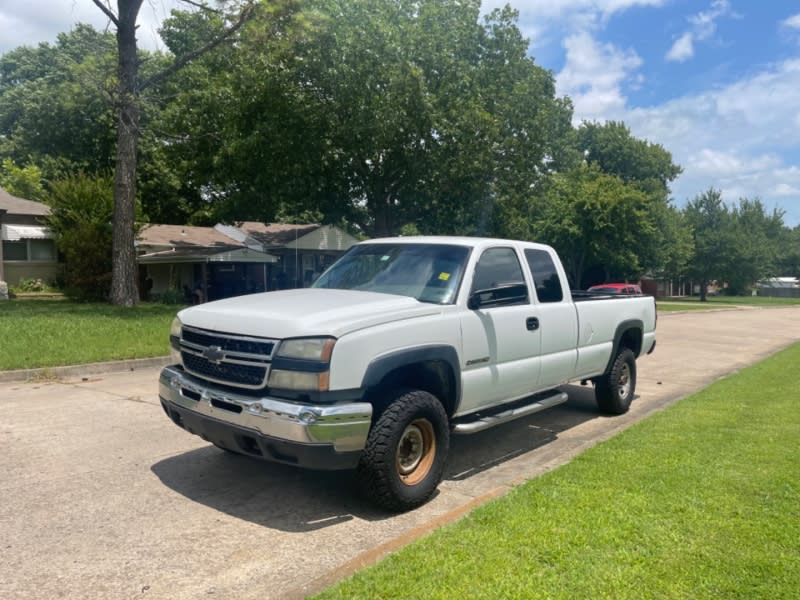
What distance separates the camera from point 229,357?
4.28 m

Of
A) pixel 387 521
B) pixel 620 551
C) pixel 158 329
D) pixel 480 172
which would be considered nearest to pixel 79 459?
pixel 387 521

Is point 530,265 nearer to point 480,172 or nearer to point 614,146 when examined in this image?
point 480,172

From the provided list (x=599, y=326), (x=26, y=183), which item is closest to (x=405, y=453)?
(x=599, y=326)

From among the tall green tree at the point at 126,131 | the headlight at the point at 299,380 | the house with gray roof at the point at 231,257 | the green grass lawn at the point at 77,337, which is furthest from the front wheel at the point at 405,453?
the house with gray roof at the point at 231,257

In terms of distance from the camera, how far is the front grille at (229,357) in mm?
4113

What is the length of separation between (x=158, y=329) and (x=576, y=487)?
11103mm

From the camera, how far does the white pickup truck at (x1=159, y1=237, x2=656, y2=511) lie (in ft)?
13.1

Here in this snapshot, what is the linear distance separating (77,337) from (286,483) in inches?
345

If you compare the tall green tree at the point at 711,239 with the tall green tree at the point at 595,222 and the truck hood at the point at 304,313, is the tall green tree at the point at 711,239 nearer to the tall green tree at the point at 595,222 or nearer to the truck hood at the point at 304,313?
the tall green tree at the point at 595,222

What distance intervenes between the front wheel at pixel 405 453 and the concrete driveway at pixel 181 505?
18 centimetres

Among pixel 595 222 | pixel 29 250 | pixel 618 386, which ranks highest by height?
pixel 595 222

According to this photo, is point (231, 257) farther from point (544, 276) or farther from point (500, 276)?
point (500, 276)

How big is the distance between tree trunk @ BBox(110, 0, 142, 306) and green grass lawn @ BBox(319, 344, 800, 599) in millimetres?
16410

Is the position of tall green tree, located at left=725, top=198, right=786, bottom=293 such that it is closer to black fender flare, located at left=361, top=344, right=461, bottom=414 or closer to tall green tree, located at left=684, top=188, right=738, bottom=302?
tall green tree, located at left=684, top=188, right=738, bottom=302
